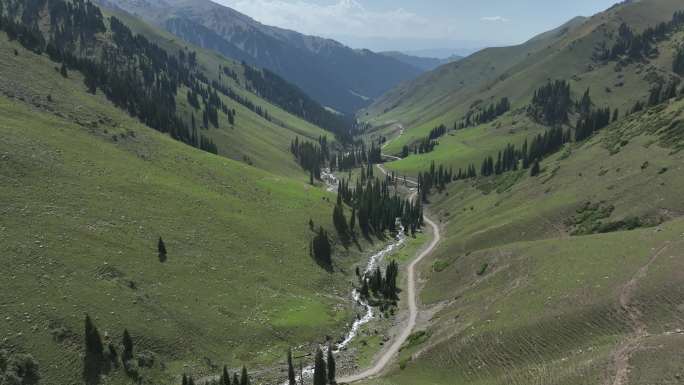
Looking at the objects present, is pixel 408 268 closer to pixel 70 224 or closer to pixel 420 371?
pixel 420 371

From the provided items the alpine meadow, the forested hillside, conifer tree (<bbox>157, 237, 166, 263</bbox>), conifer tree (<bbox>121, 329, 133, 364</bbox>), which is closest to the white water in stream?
the alpine meadow

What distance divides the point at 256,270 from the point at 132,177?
40.4 m

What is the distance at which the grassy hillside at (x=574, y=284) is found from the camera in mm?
51588

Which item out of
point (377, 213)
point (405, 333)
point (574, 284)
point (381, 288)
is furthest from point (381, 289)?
point (377, 213)

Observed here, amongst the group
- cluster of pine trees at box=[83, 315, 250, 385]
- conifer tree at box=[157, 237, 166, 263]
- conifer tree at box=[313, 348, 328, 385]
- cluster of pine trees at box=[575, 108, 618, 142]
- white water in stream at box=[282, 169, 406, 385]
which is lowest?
white water in stream at box=[282, 169, 406, 385]

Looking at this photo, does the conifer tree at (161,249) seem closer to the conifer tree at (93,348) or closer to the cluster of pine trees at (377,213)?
the conifer tree at (93,348)

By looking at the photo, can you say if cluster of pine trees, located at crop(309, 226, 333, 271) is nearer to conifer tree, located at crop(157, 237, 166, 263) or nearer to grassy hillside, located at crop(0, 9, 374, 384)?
grassy hillside, located at crop(0, 9, 374, 384)

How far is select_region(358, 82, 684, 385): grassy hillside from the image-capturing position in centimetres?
5159

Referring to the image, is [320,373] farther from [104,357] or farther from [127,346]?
[104,357]

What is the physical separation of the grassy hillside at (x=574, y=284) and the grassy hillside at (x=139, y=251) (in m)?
26.5

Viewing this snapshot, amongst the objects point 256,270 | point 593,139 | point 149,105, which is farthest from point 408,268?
point 149,105

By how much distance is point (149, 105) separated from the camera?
180125 millimetres

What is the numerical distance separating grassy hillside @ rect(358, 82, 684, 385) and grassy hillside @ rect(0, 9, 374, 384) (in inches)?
1042

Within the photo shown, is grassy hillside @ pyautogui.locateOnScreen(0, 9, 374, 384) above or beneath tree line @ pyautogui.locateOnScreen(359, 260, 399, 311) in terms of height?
above
